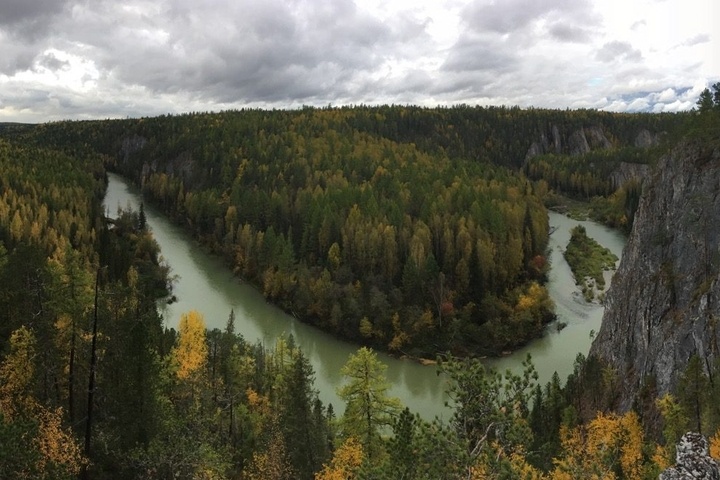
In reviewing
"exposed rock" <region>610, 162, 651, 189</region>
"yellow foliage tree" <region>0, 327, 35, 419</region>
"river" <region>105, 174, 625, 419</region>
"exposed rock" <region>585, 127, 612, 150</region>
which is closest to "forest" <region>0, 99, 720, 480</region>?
"yellow foliage tree" <region>0, 327, 35, 419</region>

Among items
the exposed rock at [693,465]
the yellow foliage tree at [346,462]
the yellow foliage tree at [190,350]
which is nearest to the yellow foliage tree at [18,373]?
the yellow foliage tree at [190,350]

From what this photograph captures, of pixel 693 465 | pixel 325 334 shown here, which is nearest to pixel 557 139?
pixel 325 334

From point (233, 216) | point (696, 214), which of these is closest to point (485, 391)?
point (696, 214)

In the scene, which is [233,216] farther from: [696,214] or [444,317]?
[696,214]

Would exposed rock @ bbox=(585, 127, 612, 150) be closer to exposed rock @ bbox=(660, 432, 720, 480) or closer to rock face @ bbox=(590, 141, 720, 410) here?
rock face @ bbox=(590, 141, 720, 410)

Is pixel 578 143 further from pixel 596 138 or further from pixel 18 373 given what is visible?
pixel 18 373
